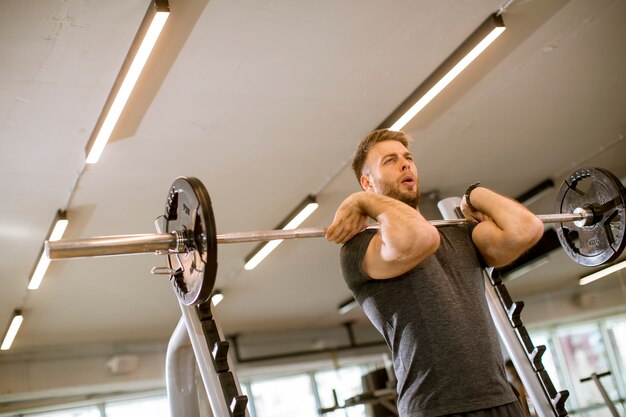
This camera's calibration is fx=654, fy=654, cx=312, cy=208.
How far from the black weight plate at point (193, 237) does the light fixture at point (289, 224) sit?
339 cm

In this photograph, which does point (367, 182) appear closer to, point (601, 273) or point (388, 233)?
point (388, 233)

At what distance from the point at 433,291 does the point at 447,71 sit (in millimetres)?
2530

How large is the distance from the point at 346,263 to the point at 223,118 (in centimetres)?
240

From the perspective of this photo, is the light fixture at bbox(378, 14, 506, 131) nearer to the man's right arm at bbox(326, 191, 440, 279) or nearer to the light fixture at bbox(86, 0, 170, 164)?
the light fixture at bbox(86, 0, 170, 164)

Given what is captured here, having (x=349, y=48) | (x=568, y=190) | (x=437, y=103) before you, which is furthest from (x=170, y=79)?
(x=568, y=190)

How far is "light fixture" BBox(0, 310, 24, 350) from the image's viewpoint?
21.1 feet

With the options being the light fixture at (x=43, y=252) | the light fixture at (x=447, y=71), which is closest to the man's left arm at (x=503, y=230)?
the light fixture at (x=447, y=71)

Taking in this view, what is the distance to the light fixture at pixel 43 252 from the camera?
462 centimetres

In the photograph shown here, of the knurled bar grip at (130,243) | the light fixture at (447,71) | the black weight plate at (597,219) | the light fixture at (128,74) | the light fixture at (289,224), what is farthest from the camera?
the light fixture at (289,224)

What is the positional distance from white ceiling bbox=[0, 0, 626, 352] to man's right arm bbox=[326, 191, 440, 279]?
170cm

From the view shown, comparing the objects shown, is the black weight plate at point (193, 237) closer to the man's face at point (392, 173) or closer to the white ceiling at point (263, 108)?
the man's face at point (392, 173)

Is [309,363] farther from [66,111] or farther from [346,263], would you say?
[346,263]

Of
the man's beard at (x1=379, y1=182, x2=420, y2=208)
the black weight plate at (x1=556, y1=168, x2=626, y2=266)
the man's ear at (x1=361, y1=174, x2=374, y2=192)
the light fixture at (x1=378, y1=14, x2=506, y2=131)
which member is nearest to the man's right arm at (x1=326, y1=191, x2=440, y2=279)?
the man's beard at (x1=379, y1=182, x2=420, y2=208)

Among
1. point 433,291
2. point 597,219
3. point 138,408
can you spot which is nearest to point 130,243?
point 433,291
